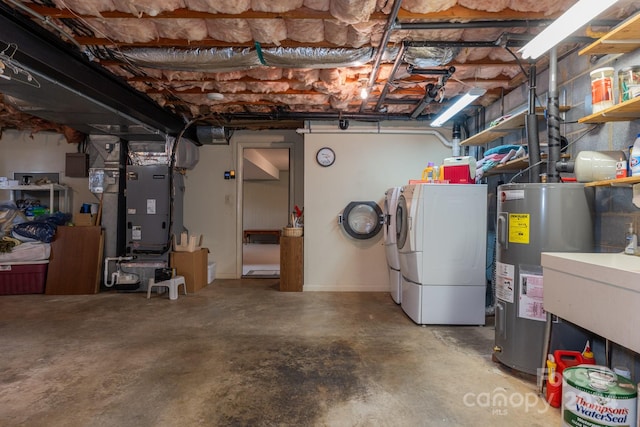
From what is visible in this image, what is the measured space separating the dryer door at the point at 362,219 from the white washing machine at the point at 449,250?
1.43 m

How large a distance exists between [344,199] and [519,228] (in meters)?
2.78

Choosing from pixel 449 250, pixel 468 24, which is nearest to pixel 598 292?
pixel 449 250

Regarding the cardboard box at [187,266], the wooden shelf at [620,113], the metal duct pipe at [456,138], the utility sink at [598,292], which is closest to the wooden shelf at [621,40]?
the wooden shelf at [620,113]

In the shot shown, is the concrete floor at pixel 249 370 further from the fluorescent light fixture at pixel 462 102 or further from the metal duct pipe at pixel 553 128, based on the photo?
the fluorescent light fixture at pixel 462 102

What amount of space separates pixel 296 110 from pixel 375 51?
2.03m

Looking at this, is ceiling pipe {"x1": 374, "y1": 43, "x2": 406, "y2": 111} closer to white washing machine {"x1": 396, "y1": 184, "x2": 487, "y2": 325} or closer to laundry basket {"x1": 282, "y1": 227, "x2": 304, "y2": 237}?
white washing machine {"x1": 396, "y1": 184, "x2": 487, "y2": 325}

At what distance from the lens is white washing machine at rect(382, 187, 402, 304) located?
4074 mm

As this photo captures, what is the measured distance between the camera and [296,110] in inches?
183

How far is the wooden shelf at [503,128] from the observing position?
288cm

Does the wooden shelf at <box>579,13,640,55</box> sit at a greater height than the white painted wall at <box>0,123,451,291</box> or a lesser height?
greater

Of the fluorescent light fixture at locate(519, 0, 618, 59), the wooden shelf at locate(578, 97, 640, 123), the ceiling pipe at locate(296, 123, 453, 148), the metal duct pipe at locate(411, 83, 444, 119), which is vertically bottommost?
the wooden shelf at locate(578, 97, 640, 123)

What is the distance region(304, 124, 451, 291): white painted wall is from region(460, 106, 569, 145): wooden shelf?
1.14 metres

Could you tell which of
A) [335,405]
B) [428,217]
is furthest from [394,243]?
[335,405]

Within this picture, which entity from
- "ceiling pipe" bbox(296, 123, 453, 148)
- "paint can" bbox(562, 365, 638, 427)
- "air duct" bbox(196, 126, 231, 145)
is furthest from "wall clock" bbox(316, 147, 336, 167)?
"paint can" bbox(562, 365, 638, 427)
